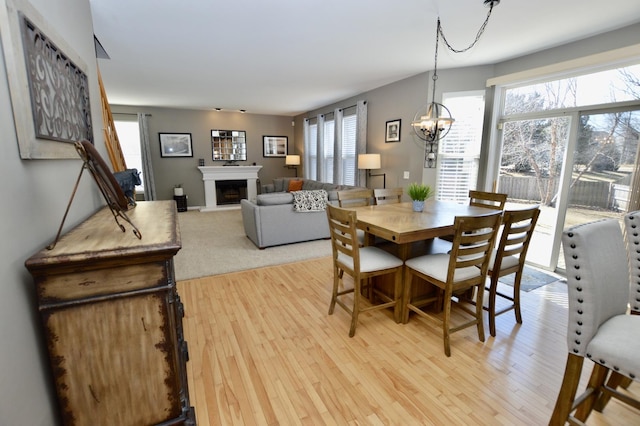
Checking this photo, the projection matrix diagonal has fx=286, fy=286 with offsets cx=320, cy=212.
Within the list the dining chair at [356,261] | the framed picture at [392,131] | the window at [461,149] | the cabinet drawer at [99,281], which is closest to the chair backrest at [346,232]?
the dining chair at [356,261]

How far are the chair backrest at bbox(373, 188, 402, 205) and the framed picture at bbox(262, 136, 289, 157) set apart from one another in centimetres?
573

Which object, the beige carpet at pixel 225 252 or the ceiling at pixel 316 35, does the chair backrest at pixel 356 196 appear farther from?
the ceiling at pixel 316 35

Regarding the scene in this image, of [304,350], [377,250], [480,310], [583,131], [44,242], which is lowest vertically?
[304,350]

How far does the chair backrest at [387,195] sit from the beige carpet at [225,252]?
1118 millimetres

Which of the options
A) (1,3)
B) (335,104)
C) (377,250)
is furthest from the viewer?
(335,104)

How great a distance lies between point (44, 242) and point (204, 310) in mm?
1658

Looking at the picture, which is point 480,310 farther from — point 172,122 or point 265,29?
point 172,122

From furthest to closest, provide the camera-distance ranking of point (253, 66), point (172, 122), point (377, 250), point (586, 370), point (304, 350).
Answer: point (172, 122) < point (253, 66) < point (377, 250) < point (304, 350) < point (586, 370)

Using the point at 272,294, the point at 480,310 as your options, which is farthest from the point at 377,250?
the point at 272,294

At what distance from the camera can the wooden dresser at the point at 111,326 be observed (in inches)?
39.1

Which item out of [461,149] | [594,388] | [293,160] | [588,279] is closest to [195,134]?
[293,160]

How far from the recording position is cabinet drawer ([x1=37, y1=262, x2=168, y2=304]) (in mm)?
980

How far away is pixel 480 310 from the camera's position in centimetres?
210

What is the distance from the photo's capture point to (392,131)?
4.87 meters
